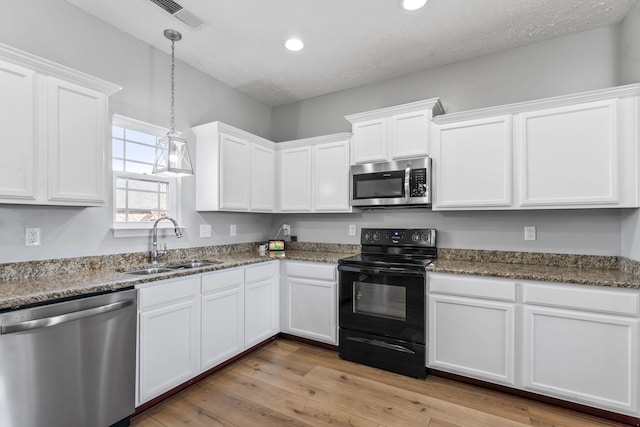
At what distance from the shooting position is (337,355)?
2.98 metres

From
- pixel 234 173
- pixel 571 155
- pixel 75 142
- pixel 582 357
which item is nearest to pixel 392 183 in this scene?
pixel 571 155

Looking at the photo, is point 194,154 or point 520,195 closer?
point 520,195

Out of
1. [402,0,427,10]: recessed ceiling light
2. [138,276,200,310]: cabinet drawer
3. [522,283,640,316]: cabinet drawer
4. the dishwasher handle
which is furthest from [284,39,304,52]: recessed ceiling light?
[522,283,640,316]: cabinet drawer

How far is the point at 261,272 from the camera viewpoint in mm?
3053

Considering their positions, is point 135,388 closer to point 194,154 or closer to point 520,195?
point 194,154

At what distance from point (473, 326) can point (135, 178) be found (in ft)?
9.95

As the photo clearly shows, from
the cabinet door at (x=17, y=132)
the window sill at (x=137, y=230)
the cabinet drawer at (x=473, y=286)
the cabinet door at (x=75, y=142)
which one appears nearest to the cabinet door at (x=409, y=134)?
the cabinet drawer at (x=473, y=286)

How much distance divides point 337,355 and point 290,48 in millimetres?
2902

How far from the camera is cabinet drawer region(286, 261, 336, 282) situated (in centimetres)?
302

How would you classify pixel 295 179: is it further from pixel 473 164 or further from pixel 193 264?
pixel 473 164

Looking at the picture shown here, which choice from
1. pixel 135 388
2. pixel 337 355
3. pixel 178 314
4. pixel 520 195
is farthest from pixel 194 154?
pixel 520 195

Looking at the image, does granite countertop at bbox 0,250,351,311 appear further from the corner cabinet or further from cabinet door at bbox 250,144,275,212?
cabinet door at bbox 250,144,275,212

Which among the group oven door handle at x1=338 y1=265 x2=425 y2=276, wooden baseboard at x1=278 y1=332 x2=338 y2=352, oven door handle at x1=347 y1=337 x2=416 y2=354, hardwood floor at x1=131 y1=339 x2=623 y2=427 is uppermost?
oven door handle at x1=338 y1=265 x2=425 y2=276

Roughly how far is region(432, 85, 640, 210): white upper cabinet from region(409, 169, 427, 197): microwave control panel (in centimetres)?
11
